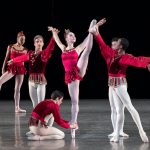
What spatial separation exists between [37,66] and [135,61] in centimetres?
149

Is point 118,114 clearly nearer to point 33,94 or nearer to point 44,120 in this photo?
point 44,120

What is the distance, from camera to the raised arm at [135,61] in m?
4.81

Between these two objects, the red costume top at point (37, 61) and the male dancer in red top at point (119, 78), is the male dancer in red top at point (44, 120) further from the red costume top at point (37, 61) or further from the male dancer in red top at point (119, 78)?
the red costume top at point (37, 61)

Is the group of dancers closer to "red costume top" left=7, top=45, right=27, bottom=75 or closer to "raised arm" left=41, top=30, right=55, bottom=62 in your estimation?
"raised arm" left=41, top=30, right=55, bottom=62

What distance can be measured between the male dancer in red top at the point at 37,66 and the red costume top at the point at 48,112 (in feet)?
2.01

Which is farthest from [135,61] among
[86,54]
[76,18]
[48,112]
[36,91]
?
[76,18]

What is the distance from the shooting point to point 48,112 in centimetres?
519

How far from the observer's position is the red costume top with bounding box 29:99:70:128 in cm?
507

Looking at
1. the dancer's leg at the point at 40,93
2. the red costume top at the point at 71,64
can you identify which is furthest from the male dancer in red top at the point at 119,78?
the dancer's leg at the point at 40,93

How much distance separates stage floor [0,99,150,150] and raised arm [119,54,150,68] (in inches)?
31.1

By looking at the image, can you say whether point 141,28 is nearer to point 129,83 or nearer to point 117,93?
point 129,83

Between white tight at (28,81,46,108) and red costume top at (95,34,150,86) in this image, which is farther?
white tight at (28,81,46,108)

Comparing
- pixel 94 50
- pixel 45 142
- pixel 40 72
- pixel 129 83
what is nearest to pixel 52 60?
pixel 94 50

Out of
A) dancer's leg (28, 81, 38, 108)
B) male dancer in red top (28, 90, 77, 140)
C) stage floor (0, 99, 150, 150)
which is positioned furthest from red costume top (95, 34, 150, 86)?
dancer's leg (28, 81, 38, 108)
